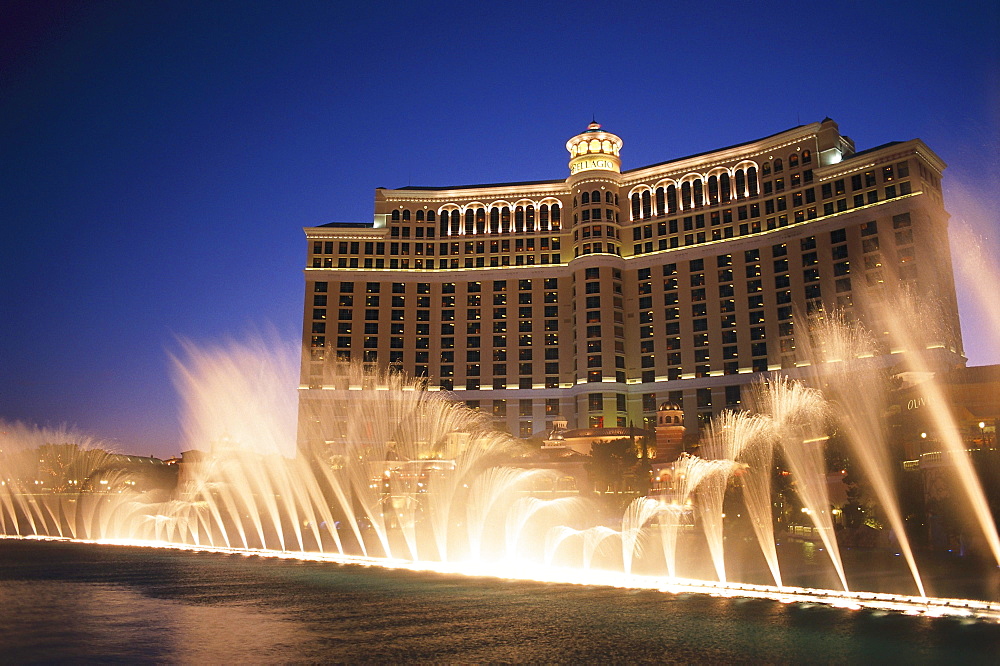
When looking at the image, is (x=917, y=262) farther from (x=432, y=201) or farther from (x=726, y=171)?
(x=432, y=201)

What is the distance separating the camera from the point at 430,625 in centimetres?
2477

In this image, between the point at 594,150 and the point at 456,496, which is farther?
the point at 594,150

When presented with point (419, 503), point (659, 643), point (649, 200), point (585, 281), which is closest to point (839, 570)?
point (659, 643)

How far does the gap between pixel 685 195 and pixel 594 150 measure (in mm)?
16014

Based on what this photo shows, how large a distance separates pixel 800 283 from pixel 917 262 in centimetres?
1463

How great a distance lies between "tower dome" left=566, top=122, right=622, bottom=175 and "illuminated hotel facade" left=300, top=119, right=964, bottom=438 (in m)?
0.29

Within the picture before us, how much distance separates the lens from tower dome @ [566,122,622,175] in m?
120

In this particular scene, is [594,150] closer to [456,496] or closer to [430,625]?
[456,496]

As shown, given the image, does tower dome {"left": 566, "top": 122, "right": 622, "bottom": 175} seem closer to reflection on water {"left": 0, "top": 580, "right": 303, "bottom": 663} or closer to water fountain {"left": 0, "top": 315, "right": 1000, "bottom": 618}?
water fountain {"left": 0, "top": 315, "right": 1000, "bottom": 618}

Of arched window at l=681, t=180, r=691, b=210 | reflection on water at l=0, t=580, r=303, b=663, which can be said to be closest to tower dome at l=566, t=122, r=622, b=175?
arched window at l=681, t=180, r=691, b=210

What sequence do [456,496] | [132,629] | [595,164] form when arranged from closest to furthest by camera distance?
[132,629] < [456,496] < [595,164]

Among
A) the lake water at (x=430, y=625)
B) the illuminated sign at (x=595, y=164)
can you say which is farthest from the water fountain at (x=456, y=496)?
the illuminated sign at (x=595, y=164)

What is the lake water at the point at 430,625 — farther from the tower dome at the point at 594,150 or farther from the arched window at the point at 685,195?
the tower dome at the point at 594,150

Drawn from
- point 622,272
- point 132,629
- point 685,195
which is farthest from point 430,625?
point 685,195
